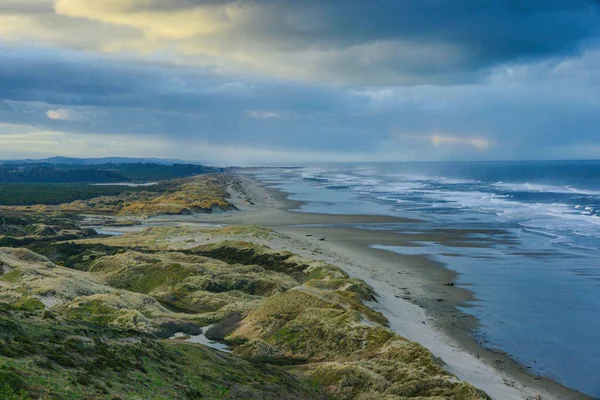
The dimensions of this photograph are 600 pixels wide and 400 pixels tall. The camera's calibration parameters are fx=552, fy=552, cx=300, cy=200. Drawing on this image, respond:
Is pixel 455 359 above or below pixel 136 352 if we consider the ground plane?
below

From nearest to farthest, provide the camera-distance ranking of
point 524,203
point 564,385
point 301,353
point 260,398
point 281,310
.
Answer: point 260,398
point 564,385
point 301,353
point 281,310
point 524,203

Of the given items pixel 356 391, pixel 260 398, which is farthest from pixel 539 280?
pixel 260 398

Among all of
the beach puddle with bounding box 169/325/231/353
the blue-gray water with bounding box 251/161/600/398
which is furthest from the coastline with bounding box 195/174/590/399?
the beach puddle with bounding box 169/325/231/353

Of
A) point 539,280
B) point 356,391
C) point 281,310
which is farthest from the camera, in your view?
point 539,280

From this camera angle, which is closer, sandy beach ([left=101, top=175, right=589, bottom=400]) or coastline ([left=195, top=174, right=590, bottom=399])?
coastline ([left=195, top=174, right=590, bottom=399])

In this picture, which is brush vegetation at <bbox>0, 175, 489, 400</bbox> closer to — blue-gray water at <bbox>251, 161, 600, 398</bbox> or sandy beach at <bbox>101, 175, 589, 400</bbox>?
sandy beach at <bbox>101, 175, 589, 400</bbox>

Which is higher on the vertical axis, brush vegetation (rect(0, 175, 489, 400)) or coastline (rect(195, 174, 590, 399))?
brush vegetation (rect(0, 175, 489, 400))

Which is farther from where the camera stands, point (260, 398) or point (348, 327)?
point (348, 327)

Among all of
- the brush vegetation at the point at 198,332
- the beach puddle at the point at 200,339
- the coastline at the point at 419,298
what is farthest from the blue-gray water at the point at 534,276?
the beach puddle at the point at 200,339

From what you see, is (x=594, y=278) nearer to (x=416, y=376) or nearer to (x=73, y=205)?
(x=416, y=376)
